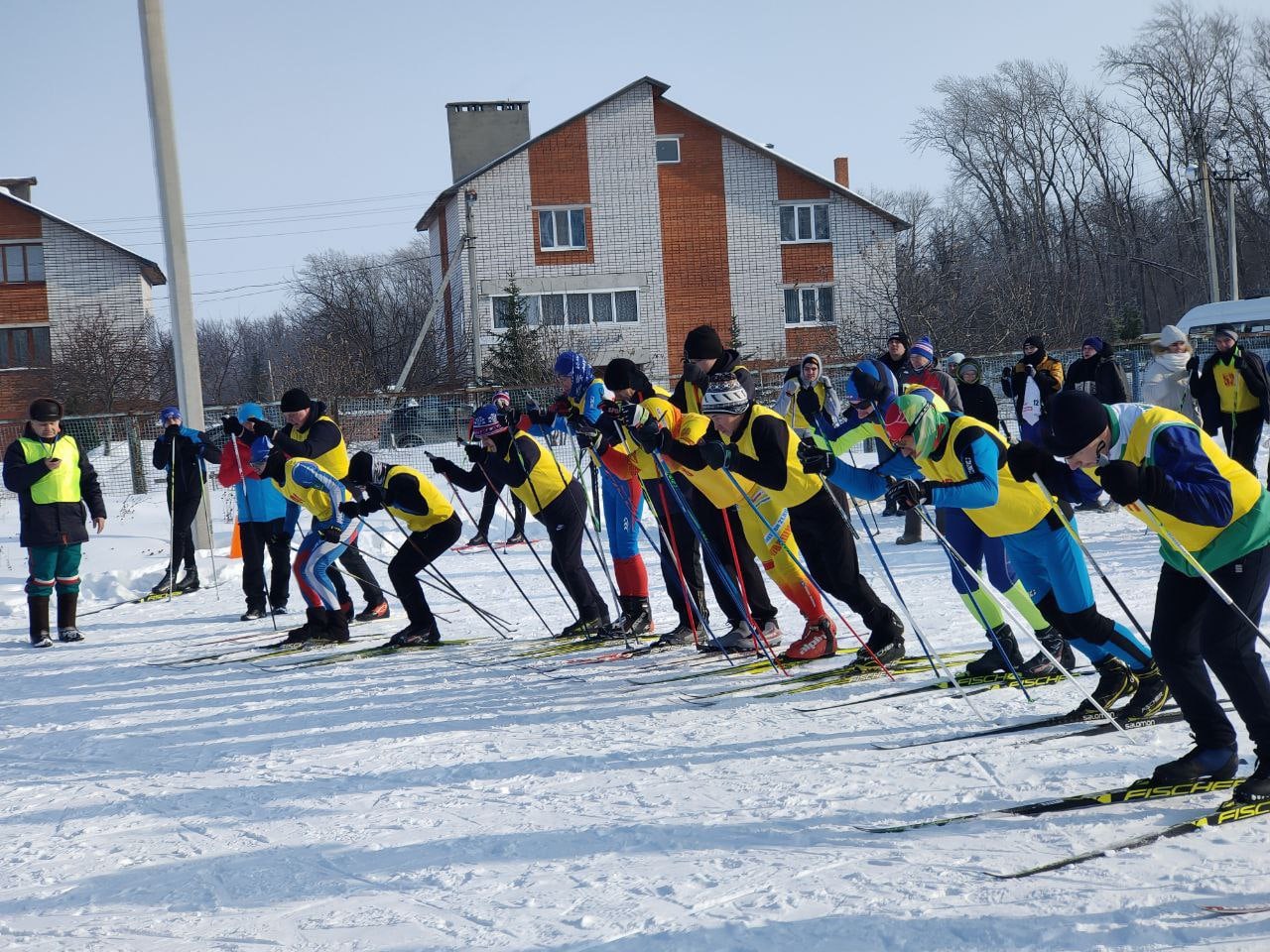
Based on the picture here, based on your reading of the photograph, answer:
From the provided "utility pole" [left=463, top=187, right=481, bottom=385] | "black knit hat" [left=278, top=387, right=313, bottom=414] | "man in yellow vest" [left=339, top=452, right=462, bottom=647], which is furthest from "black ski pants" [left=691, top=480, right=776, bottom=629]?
"utility pole" [left=463, top=187, right=481, bottom=385]

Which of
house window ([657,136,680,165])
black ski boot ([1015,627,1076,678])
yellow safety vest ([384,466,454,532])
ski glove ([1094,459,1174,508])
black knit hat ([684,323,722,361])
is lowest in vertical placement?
black ski boot ([1015,627,1076,678])

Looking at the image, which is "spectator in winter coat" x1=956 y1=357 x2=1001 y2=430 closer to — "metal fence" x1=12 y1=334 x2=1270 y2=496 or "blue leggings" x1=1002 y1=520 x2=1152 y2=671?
"blue leggings" x1=1002 y1=520 x2=1152 y2=671

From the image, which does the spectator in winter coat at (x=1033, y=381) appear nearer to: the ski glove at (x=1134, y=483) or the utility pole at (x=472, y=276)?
the ski glove at (x=1134, y=483)

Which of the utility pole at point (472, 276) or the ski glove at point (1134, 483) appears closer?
the ski glove at point (1134, 483)

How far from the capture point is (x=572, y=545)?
26.0 ft

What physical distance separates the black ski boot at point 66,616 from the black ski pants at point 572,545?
4113mm

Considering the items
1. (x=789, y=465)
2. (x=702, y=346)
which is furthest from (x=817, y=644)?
(x=702, y=346)

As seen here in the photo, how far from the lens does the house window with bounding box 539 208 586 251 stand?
3070 centimetres

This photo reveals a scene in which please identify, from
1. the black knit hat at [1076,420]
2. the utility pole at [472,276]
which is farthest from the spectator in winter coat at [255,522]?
the utility pole at [472,276]

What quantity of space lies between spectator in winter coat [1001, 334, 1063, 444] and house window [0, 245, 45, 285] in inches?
1128

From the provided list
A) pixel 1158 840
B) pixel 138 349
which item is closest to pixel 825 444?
pixel 1158 840

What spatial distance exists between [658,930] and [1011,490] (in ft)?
8.37

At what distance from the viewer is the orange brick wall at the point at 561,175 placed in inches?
1200

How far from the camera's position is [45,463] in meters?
9.32
